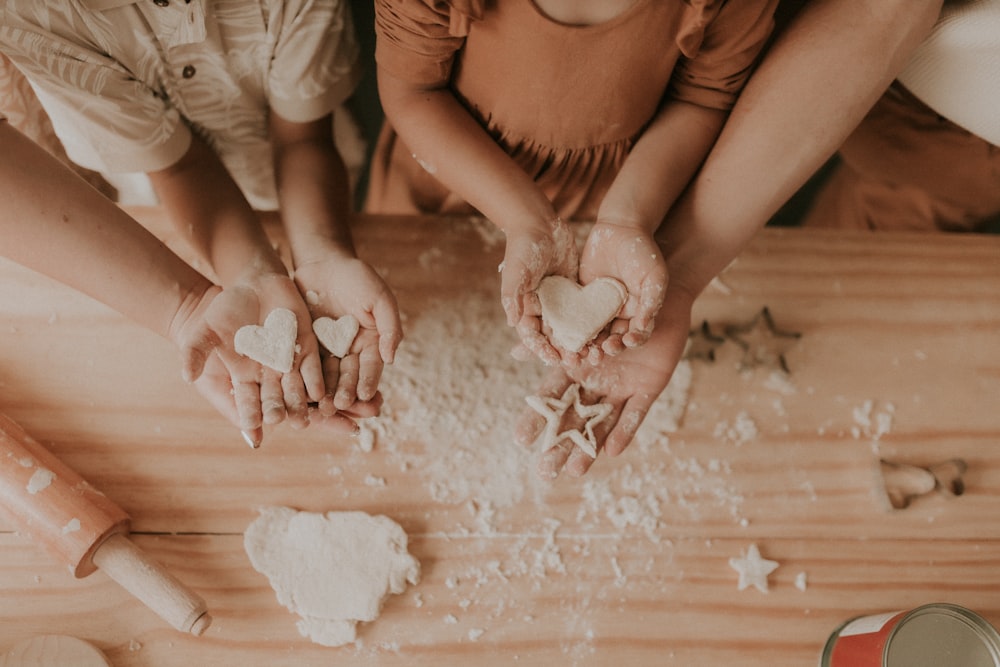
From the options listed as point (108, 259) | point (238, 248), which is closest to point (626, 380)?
point (238, 248)

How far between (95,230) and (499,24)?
52 cm

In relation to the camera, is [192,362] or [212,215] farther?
[212,215]

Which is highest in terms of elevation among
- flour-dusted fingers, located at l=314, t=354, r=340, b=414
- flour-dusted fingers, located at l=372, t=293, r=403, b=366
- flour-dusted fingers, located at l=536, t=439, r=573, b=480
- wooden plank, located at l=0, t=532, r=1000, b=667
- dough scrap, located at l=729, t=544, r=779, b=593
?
flour-dusted fingers, located at l=372, t=293, r=403, b=366

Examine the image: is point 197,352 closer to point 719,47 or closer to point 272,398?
point 272,398

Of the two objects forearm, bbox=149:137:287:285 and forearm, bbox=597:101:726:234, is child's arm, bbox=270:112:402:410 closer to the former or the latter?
forearm, bbox=149:137:287:285

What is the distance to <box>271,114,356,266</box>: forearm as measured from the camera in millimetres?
947

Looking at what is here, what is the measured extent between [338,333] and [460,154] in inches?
10.9

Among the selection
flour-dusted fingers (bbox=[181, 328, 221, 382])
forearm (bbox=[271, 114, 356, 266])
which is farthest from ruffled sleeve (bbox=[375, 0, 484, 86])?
flour-dusted fingers (bbox=[181, 328, 221, 382])

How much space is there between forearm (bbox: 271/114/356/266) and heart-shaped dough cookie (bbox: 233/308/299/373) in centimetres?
14

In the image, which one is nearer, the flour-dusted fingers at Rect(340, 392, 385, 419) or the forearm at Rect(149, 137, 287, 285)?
the flour-dusted fingers at Rect(340, 392, 385, 419)

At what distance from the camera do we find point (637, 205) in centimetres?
90

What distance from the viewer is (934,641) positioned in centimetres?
77

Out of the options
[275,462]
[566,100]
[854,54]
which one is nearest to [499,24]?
[566,100]

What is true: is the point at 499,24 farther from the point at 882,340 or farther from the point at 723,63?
the point at 882,340
